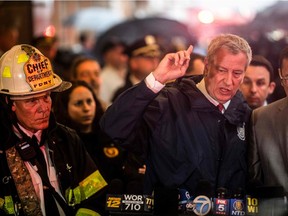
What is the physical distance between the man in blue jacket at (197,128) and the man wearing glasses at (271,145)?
0.36 feet

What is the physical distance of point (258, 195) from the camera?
5508mm

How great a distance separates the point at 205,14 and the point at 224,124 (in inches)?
703

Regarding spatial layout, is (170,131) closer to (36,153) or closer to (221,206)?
(221,206)

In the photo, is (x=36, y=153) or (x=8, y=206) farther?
(x=36, y=153)

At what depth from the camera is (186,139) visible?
598 cm

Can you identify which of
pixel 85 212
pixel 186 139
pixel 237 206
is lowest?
pixel 85 212

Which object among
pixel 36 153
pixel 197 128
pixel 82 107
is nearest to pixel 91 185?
pixel 36 153

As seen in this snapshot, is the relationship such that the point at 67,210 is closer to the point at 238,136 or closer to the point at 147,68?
the point at 238,136

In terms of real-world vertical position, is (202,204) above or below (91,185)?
above

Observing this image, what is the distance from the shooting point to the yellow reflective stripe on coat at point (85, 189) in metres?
6.13

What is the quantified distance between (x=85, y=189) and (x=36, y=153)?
0.51 meters

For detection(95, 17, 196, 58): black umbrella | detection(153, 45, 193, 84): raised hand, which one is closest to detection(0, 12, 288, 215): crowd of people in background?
detection(153, 45, 193, 84): raised hand

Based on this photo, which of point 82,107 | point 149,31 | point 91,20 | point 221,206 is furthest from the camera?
point 91,20

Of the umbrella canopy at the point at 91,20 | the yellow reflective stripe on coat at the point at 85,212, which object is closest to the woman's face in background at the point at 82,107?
the yellow reflective stripe on coat at the point at 85,212
